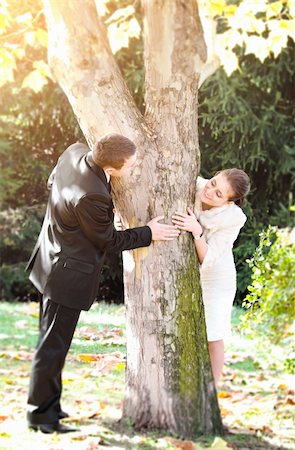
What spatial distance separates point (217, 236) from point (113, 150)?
3.01 feet

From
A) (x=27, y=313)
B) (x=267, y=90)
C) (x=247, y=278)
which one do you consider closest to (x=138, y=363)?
(x=27, y=313)

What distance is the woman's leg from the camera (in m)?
4.36

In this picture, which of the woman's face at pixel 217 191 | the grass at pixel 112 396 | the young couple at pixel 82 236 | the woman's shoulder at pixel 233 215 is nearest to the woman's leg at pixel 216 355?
the grass at pixel 112 396

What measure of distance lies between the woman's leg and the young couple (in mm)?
550

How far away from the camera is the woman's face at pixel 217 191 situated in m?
4.11

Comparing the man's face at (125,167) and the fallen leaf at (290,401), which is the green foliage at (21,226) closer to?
the fallen leaf at (290,401)

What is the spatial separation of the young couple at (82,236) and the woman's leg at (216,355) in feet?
1.80

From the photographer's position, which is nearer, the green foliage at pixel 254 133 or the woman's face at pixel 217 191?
the woman's face at pixel 217 191

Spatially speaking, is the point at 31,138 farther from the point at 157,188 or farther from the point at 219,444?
the point at 219,444

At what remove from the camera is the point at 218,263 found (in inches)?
167

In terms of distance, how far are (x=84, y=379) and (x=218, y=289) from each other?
4.77ft

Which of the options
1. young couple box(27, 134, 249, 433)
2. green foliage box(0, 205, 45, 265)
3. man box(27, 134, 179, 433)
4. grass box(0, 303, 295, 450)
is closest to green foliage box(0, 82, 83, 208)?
green foliage box(0, 205, 45, 265)

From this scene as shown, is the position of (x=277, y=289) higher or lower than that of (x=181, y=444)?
higher

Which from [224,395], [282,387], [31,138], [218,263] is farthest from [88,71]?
[31,138]
